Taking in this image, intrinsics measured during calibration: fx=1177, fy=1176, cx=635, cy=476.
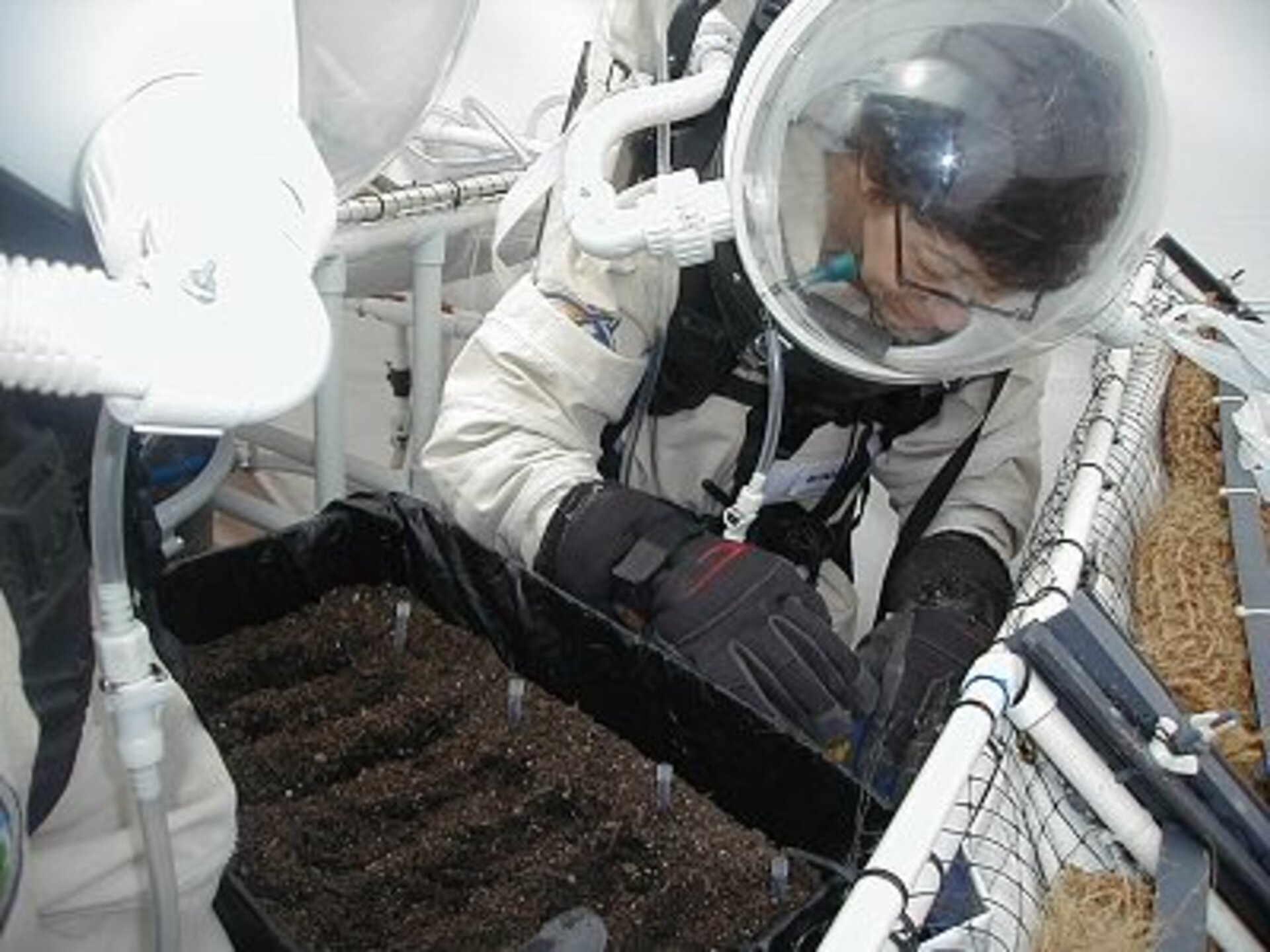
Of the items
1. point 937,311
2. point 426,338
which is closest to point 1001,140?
point 937,311

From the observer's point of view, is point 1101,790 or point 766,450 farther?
point 766,450

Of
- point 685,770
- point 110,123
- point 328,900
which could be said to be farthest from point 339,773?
point 110,123

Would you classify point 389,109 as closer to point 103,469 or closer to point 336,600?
point 103,469

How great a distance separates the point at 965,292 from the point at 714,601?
311 millimetres

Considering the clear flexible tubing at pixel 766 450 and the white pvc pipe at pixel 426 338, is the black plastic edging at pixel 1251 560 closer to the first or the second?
the clear flexible tubing at pixel 766 450

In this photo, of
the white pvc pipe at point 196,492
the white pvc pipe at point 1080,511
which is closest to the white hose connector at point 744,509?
the white pvc pipe at point 1080,511

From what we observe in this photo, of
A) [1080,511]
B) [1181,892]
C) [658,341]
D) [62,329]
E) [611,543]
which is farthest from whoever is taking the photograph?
[658,341]

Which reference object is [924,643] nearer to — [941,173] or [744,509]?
[744,509]

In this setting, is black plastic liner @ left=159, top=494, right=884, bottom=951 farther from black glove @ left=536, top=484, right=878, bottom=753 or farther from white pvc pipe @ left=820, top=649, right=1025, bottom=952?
white pvc pipe @ left=820, top=649, right=1025, bottom=952

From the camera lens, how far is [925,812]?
1.79 ft

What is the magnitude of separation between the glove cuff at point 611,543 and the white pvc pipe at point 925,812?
0.37 metres

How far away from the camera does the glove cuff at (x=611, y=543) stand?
986 millimetres

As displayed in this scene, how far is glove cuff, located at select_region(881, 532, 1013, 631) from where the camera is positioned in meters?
1.16

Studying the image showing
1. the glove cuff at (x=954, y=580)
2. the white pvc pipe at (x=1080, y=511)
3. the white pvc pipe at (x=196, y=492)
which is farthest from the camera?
the white pvc pipe at (x=196, y=492)
